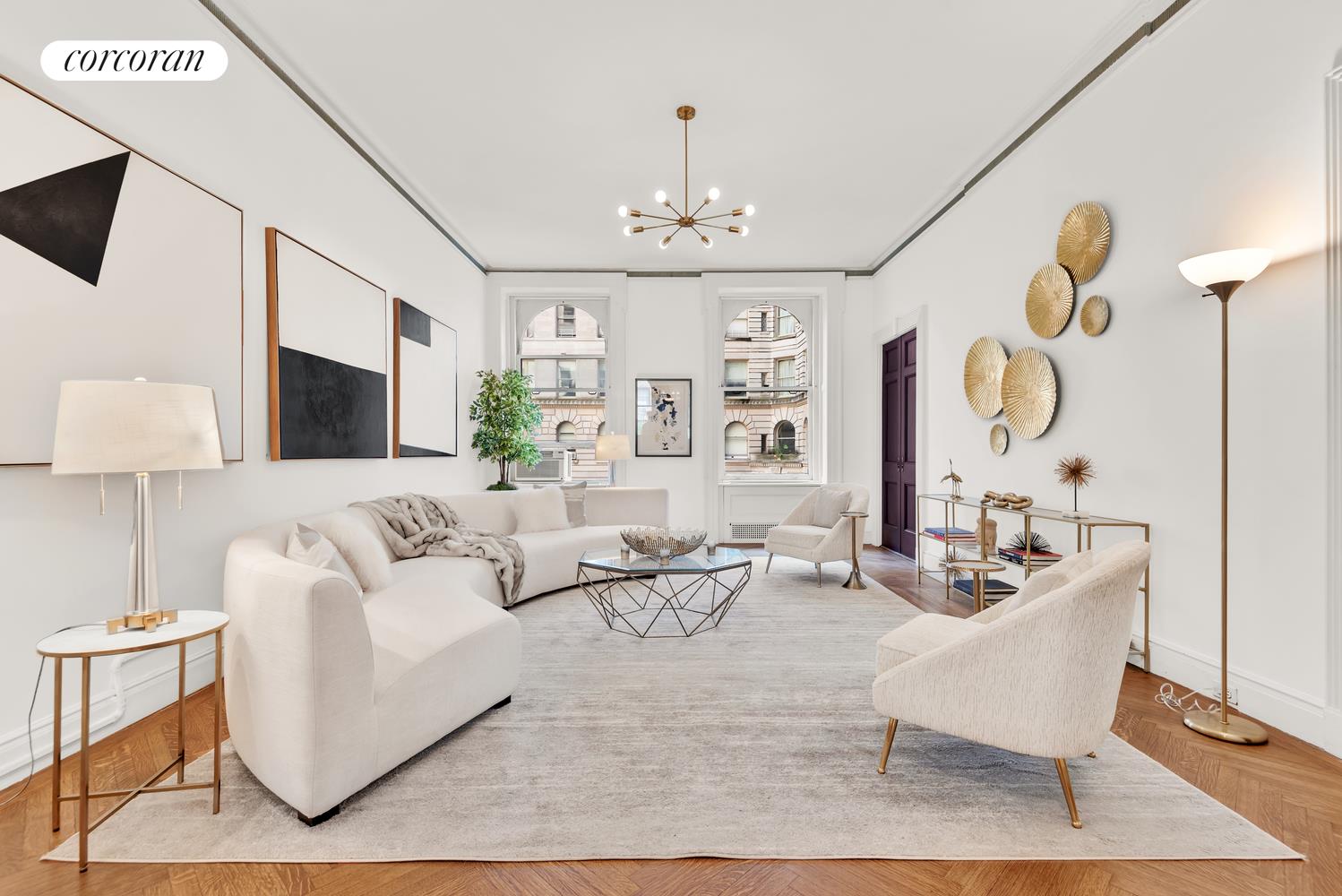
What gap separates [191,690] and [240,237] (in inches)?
82.2

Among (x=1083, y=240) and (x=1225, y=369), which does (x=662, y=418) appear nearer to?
(x=1083, y=240)

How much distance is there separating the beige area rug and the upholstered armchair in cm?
7

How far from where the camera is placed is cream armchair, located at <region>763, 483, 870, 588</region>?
4637mm

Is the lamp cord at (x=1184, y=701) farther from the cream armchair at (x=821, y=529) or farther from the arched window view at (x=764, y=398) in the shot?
the arched window view at (x=764, y=398)

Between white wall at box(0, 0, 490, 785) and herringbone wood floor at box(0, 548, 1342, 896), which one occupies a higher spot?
white wall at box(0, 0, 490, 785)

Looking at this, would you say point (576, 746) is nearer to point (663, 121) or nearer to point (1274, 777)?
point (1274, 777)

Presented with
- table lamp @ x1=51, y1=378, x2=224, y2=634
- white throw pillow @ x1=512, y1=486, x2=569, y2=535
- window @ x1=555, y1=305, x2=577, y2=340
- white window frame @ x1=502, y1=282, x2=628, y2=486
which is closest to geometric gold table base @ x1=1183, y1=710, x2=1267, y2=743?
table lamp @ x1=51, y1=378, x2=224, y2=634

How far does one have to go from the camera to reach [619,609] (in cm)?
400

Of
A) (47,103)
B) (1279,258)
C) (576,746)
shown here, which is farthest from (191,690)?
(1279,258)

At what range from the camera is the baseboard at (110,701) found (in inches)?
74.5

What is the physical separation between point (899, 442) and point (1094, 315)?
10.2 feet

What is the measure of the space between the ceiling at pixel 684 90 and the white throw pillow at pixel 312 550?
2.42 metres

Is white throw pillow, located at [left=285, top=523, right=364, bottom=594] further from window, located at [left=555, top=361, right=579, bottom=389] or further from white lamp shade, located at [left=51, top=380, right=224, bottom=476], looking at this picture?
window, located at [left=555, top=361, right=579, bottom=389]

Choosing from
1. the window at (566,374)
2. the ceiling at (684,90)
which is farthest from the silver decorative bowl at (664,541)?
the window at (566,374)
